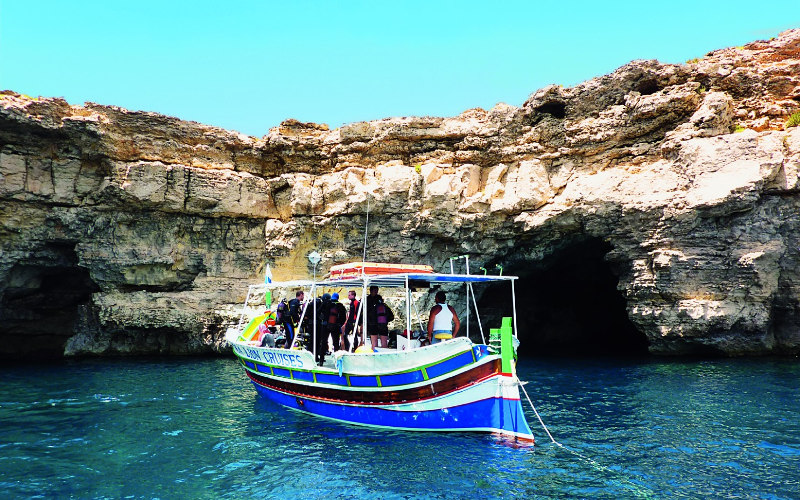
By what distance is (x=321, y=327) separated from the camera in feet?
44.6

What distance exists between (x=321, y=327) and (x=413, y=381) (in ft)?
10.7

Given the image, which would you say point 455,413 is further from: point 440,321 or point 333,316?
point 333,316

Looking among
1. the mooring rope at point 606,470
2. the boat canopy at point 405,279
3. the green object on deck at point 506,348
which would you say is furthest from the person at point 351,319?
the mooring rope at point 606,470

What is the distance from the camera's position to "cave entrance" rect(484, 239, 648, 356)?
2822cm

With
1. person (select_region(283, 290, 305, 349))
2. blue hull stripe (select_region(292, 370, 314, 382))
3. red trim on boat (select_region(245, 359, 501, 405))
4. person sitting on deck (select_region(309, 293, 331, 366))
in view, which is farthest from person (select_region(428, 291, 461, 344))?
person (select_region(283, 290, 305, 349))

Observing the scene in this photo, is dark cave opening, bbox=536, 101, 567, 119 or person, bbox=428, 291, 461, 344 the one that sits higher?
dark cave opening, bbox=536, 101, 567, 119

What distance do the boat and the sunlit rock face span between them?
1170 cm

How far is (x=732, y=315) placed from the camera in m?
20.2

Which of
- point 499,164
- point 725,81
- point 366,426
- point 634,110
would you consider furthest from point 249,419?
point 725,81

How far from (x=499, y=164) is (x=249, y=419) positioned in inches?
663

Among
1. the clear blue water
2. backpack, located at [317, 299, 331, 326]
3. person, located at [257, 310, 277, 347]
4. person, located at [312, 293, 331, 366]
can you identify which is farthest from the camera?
person, located at [257, 310, 277, 347]

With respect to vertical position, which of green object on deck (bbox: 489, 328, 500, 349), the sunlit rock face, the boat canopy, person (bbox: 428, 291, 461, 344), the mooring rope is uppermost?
the sunlit rock face

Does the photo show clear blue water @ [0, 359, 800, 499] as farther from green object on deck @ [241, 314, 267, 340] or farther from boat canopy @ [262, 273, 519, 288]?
boat canopy @ [262, 273, 519, 288]

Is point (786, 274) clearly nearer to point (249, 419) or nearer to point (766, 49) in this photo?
point (766, 49)
